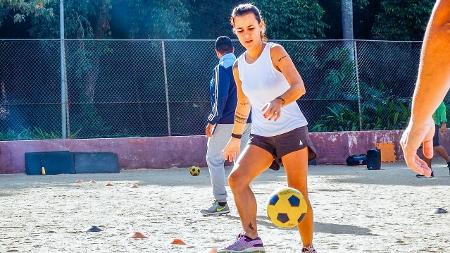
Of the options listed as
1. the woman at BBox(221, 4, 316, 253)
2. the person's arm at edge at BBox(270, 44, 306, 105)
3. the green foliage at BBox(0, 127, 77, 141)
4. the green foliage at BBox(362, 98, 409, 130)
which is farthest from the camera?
the green foliage at BBox(362, 98, 409, 130)

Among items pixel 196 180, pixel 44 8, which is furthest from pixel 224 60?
→ pixel 44 8

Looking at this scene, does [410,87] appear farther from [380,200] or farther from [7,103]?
[380,200]

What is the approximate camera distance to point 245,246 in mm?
5984

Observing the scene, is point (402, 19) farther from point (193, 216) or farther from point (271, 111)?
point (271, 111)

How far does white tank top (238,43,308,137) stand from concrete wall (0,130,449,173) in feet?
41.5

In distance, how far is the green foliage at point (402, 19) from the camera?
27.1 meters

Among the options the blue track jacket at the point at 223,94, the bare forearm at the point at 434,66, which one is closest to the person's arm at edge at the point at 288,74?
the bare forearm at the point at 434,66

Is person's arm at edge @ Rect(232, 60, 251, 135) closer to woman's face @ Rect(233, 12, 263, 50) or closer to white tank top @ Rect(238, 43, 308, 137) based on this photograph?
white tank top @ Rect(238, 43, 308, 137)

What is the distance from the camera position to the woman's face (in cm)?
592

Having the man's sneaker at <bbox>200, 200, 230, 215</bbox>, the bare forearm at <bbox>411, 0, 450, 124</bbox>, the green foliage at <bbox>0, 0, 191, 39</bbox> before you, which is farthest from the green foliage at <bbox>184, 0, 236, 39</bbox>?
the bare forearm at <bbox>411, 0, 450, 124</bbox>

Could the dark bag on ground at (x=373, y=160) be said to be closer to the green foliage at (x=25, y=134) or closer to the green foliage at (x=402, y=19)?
the green foliage at (x=25, y=134)

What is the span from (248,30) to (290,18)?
20145mm

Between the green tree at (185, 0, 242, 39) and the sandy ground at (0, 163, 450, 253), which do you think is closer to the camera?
the sandy ground at (0, 163, 450, 253)

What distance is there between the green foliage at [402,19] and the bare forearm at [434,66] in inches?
990
